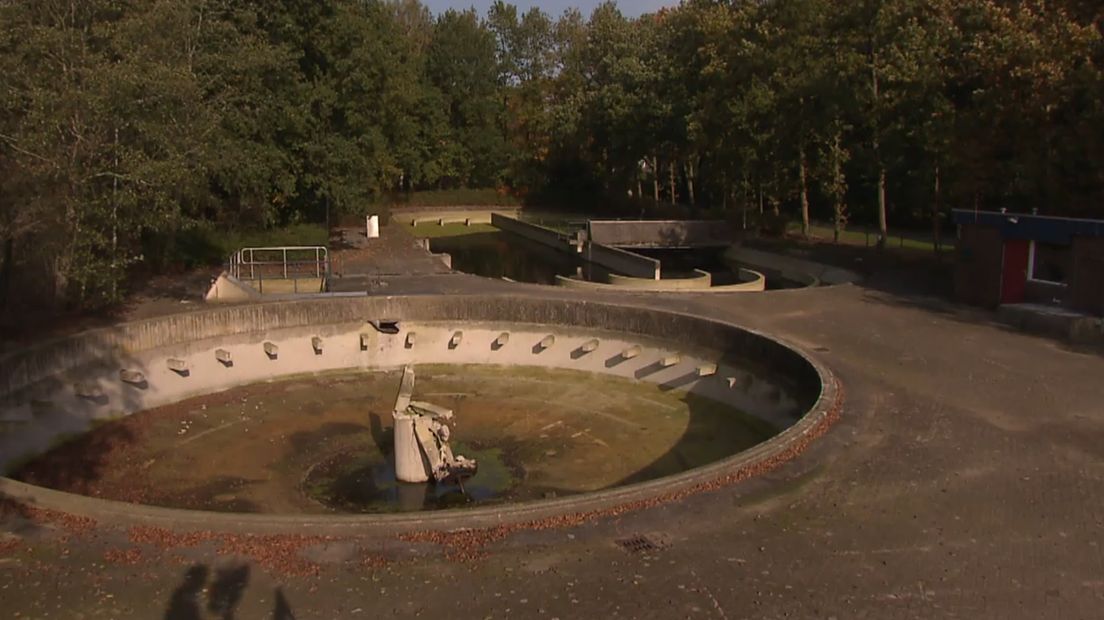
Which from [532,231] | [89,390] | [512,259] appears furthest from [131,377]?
[532,231]

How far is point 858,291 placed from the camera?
27.8m

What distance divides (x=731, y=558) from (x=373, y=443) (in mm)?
10360

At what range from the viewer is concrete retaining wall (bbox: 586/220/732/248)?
4853 centimetres

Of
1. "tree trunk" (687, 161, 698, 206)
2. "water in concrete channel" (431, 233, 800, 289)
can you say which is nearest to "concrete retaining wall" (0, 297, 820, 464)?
"water in concrete channel" (431, 233, 800, 289)

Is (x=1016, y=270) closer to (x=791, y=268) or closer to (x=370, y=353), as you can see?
(x=791, y=268)

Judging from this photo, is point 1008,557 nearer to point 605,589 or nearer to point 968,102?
point 605,589

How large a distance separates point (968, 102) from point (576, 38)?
163ft

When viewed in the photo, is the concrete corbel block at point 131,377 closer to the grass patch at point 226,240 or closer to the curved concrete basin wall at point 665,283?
the grass patch at point 226,240

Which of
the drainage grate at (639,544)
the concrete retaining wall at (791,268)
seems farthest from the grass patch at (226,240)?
the drainage grate at (639,544)

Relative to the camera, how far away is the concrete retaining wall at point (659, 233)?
48531 mm

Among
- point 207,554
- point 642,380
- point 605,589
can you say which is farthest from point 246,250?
point 605,589

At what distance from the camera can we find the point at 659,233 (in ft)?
162

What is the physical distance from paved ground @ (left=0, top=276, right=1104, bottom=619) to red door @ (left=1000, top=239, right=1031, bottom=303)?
34.4 feet

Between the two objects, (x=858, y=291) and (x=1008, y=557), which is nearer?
(x=1008, y=557)
